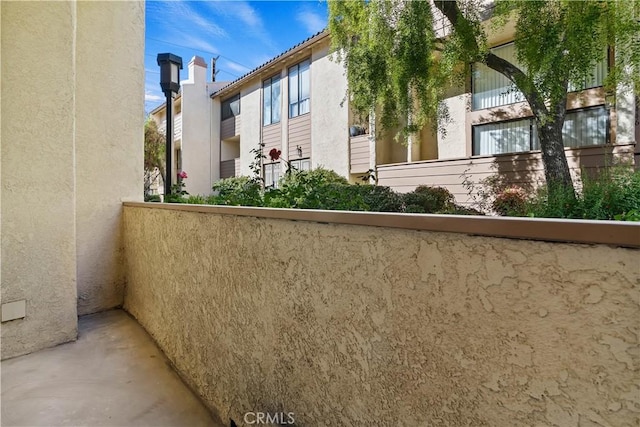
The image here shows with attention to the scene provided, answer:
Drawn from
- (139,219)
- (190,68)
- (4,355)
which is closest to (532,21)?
(139,219)

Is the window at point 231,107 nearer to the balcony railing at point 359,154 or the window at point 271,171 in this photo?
the window at point 271,171

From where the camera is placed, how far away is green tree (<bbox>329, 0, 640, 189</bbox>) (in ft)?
15.7

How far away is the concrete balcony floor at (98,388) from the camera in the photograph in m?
2.37

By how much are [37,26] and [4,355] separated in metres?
3.08

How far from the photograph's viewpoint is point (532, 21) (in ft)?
16.8

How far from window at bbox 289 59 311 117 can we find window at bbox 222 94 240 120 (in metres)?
4.60

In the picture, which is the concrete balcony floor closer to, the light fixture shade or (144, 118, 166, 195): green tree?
the light fixture shade

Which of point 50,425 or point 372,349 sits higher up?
point 372,349

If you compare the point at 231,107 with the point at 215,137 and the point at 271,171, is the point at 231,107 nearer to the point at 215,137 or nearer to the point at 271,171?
the point at 215,137

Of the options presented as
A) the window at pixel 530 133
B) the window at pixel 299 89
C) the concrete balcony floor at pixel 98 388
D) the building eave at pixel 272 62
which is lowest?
the concrete balcony floor at pixel 98 388

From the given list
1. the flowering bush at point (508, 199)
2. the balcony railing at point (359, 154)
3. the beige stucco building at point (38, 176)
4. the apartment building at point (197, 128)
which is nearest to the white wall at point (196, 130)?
the apartment building at point (197, 128)

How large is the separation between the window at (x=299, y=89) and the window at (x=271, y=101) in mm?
963

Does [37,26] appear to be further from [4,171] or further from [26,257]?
[26,257]

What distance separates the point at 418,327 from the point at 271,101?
1502cm
